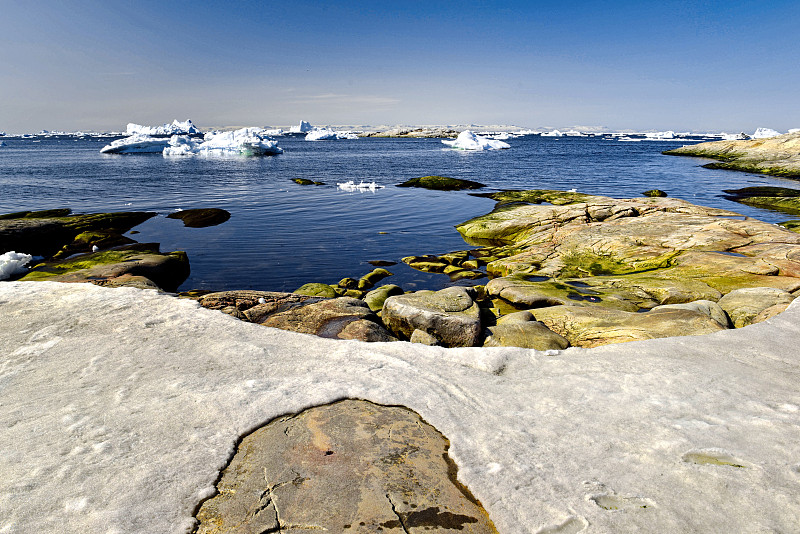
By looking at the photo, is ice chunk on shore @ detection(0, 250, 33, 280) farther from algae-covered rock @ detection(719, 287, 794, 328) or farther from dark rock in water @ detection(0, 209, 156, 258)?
algae-covered rock @ detection(719, 287, 794, 328)

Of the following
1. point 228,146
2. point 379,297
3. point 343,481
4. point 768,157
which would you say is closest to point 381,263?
point 379,297

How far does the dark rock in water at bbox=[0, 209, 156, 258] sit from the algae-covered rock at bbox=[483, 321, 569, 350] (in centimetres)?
1650

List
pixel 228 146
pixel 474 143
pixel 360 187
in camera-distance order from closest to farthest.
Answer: pixel 360 187 → pixel 228 146 → pixel 474 143

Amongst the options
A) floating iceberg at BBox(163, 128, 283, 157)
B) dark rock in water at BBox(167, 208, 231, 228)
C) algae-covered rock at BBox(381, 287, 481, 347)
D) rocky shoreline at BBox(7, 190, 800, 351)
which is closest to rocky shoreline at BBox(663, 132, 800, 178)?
rocky shoreline at BBox(7, 190, 800, 351)

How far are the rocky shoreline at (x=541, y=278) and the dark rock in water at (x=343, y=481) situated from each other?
3272mm

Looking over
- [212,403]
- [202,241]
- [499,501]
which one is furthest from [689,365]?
[202,241]

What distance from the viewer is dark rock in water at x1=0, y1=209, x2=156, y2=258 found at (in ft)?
50.6

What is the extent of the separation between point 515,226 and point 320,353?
50.6ft

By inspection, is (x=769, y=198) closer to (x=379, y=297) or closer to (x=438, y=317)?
(x=379, y=297)

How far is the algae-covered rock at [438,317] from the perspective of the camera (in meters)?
7.77

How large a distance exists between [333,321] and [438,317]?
197cm

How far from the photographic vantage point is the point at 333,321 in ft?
26.1

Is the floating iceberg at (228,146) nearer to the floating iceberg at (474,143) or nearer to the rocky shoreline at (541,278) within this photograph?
the floating iceberg at (474,143)

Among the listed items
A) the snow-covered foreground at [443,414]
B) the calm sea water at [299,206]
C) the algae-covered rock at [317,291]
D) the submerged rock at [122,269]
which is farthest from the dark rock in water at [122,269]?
the snow-covered foreground at [443,414]
